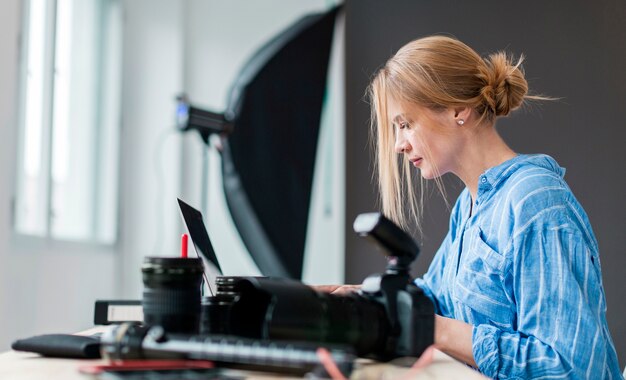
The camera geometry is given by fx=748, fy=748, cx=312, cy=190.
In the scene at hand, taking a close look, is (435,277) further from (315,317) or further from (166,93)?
(166,93)

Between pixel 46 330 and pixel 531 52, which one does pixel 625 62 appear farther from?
pixel 46 330

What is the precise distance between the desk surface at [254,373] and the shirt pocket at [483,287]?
37cm

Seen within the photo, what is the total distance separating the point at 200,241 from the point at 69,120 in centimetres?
200

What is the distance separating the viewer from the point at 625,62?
218 centimetres

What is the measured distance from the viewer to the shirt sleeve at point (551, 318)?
1.09m

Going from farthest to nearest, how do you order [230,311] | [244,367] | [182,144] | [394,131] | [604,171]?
1. [182,144]
2. [604,171]
3. [394,131]
4. [230,311]
5. [244,367]

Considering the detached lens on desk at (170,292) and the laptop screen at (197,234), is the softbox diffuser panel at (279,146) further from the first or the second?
the detached lens on desk at (170,292)

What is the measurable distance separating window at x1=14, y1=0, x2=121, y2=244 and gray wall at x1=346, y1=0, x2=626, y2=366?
3.35 ft

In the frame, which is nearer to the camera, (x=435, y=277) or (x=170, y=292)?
(x=170, y=292)

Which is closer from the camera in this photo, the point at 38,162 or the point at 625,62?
the point at 625,62

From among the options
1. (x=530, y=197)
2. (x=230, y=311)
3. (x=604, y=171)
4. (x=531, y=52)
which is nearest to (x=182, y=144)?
(x=531, y=52)

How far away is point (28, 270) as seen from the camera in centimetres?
235

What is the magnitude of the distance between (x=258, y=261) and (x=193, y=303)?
7.29 ft

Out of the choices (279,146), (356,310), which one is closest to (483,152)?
(356,310)
